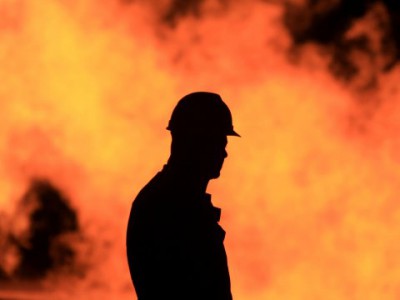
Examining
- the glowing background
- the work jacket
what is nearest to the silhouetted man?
the work jacket

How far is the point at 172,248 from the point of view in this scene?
4035 millimetres

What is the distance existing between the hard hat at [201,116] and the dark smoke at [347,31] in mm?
6758

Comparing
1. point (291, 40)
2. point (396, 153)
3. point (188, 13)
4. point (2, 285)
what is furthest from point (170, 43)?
point (2, 285)

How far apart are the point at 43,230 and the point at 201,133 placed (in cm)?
862

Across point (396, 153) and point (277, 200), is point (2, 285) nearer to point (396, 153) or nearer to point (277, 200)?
point (277, 200)

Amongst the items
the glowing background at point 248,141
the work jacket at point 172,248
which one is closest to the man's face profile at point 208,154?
the work jacket at point 172,248

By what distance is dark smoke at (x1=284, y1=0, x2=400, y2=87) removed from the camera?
1123 cm

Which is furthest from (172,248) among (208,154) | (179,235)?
(208,154)

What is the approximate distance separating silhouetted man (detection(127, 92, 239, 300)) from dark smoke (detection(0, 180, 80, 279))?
7.68m

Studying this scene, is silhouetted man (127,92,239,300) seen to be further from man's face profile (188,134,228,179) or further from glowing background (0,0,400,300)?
glowing background (0,0,400,300)

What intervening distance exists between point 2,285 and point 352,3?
6.75 m

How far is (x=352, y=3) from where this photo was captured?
11789mm

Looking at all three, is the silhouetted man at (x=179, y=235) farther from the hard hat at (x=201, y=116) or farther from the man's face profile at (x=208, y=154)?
the hard hat at (x=201, y=116)

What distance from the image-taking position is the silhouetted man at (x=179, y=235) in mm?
4008
